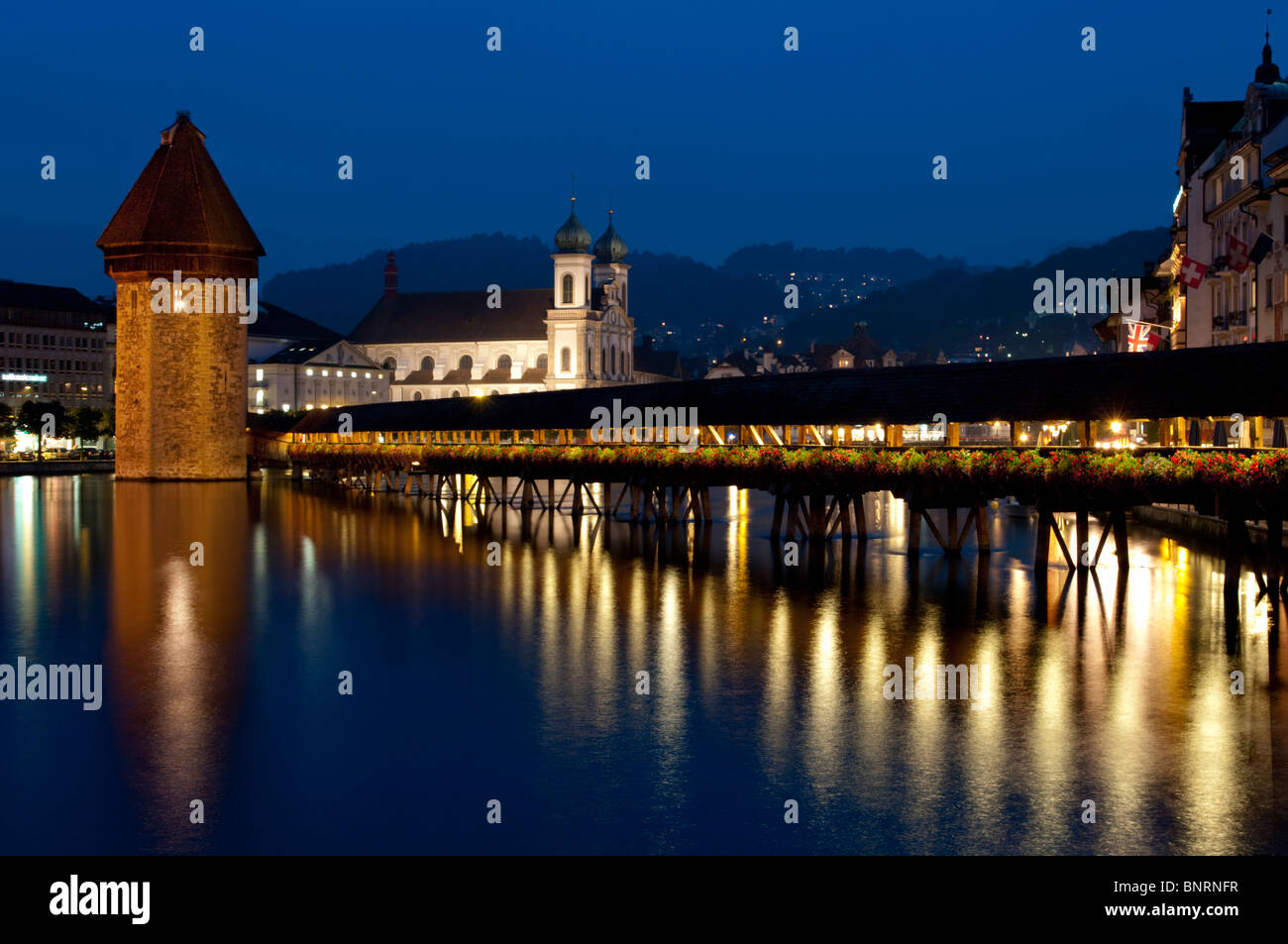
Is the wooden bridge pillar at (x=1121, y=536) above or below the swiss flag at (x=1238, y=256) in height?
below

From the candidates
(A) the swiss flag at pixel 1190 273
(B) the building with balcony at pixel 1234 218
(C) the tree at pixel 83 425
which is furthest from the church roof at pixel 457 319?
(A) the swiss flag at pixel 1190 273

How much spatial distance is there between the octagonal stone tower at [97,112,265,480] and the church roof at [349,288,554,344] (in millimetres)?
72127

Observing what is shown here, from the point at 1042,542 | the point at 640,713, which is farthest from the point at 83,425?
the point at 640,713

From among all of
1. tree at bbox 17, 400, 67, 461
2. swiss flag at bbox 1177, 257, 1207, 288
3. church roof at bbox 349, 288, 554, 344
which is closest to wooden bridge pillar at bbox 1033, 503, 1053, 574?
swiss flag at bbox 1177, 257, 1207, 288

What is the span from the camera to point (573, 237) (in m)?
129

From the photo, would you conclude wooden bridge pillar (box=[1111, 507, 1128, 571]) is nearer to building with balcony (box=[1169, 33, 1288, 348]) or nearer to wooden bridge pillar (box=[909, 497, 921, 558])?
wooden bridge pillar (box=[909, 497, 921, 558])

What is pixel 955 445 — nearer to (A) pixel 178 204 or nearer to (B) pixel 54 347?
(A) pixel 178 204

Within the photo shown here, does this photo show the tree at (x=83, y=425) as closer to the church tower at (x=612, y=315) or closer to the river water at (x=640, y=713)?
the church tower at (x=612, y=315)

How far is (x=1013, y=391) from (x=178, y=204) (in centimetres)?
4725

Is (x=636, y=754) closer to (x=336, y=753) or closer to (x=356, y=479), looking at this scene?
(x=336, y=753)

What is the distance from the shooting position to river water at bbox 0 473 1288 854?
9.58 m

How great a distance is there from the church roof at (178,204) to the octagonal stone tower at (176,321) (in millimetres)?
45

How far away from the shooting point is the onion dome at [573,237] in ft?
422

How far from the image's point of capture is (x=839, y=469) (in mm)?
28500
